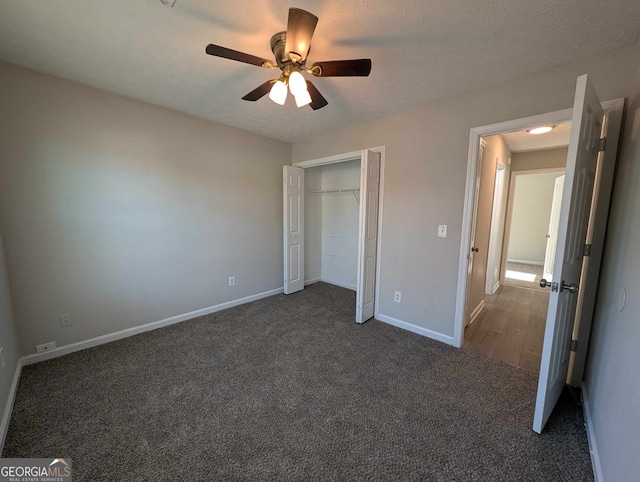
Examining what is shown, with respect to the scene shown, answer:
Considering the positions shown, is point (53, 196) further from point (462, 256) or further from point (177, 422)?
point (462, 256)

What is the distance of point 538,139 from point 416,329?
10.1 ft

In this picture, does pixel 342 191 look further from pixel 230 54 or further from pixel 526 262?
pixel 526 262

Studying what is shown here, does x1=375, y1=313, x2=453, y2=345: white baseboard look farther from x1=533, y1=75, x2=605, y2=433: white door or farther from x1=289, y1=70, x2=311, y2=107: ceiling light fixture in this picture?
x1=289, y1=70, x2=311, y2=107: ceiling light fixture

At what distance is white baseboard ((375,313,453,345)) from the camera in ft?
8.52

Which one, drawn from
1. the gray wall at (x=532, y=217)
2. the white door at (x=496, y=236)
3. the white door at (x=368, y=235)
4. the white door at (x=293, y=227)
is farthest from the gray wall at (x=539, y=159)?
the white door at (x=293, y=227)

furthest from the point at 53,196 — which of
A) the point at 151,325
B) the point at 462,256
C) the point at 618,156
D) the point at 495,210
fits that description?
the point at 495,210

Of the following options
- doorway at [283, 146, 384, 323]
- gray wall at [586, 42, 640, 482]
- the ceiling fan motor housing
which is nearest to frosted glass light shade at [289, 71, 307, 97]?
the ceiling fan motor housing

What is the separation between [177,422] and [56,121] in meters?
2.62

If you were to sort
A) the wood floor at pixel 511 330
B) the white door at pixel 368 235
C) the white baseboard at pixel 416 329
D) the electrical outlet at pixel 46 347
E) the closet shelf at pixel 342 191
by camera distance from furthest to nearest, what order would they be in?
1. the closet shelf at pixel 342 191
2. the white door at pixel 368 235
3. the white baseboard at pixel 416 329
4. the wood floor at pixel 511 330
5. the electrical outlet at pixel 46 347

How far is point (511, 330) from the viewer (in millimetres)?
2898

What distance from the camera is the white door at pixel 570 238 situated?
4.31ft

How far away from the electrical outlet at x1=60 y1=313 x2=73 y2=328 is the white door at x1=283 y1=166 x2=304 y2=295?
2.42 meters

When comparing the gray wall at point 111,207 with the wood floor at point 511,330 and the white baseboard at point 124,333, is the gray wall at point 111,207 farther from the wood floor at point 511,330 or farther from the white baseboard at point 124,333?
the wood floor at point 511,330

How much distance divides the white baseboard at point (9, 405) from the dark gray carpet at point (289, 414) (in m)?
0.04
